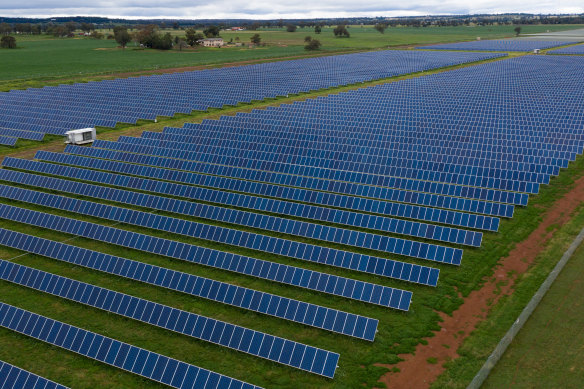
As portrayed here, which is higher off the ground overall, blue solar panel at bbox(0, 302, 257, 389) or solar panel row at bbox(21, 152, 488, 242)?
solar panel row at bbox(21, 152, 488, 242)

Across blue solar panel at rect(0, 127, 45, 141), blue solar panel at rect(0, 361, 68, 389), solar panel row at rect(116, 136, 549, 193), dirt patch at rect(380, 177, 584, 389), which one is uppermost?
solar panel row at rect(116, 136, 549, 193)

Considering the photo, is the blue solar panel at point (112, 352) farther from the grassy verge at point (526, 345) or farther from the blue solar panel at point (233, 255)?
the grassy verge at point (526, 345)

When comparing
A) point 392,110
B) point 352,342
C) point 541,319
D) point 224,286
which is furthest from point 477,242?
point 392,110

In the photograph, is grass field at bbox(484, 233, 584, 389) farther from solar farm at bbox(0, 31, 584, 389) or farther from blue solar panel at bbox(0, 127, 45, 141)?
blue solar panel at bbox(0, 127, 45, 141)

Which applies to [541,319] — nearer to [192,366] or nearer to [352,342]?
[352,342]

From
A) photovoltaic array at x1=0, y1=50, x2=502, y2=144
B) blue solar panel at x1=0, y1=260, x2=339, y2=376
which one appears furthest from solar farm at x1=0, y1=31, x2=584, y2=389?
photovoltaic array at x1=0, y1=50, x2=502, y2=144

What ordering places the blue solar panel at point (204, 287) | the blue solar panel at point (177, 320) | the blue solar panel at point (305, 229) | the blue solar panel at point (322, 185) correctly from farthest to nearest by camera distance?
the blue solar panel at point (322, 185) < the blue solar panel at point (305, 229) < the blue solar panel at point (204, 287) < the blue solar panel at point (177, 320)

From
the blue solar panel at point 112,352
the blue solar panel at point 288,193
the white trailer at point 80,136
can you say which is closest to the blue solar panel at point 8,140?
the white trailer at point 80,136

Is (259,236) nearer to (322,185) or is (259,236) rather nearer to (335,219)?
(335,219)
